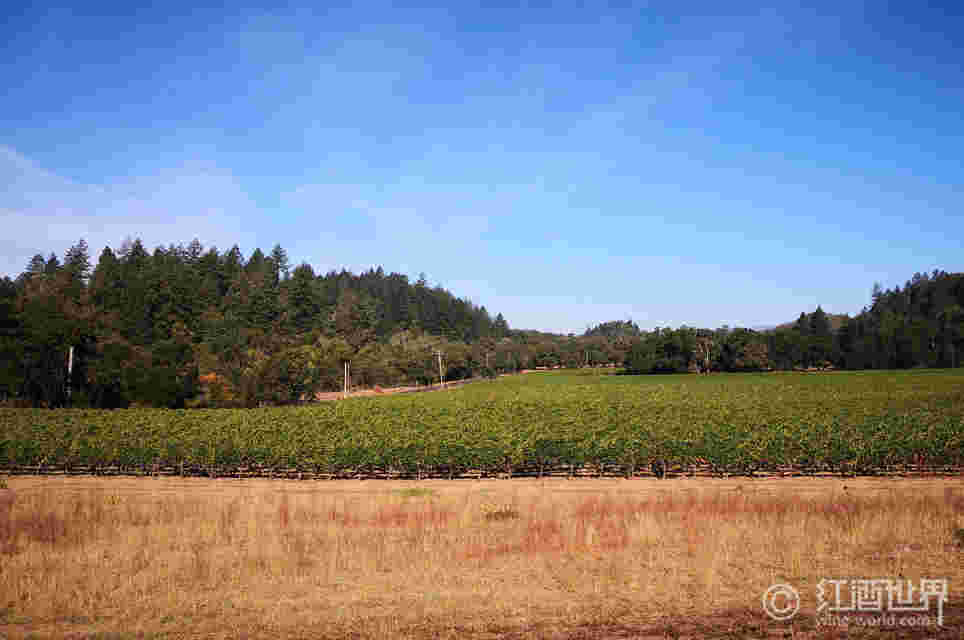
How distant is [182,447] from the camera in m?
33.8

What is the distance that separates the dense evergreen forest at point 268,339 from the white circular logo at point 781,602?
69.3m

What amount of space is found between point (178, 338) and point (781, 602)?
7674 cm

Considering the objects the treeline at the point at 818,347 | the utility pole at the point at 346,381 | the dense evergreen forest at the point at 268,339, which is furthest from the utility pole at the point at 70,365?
the treeline at the point at 818,347

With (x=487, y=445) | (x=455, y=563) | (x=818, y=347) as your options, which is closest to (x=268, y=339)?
(x=487, y=445)

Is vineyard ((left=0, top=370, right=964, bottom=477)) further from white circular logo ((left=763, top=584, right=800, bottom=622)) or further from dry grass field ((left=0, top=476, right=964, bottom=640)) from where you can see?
white circular logo ((left=763, top=584, right=800, bottom=622))

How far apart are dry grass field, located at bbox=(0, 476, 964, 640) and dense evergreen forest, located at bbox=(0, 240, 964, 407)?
55.3 metres

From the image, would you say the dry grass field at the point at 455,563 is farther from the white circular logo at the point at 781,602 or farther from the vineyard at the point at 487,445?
the vineyard at the point at 487,445

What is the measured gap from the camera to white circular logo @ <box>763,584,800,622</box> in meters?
8.71

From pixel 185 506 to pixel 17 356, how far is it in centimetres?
6204

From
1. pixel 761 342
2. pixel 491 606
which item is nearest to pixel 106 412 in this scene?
pixel 491 606

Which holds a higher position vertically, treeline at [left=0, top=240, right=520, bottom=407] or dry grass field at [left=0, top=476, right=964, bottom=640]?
treeline at [left=0, top=240, right=520, bottom=407]

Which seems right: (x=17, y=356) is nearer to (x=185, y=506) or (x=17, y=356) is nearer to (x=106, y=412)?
(x=106, y=412)

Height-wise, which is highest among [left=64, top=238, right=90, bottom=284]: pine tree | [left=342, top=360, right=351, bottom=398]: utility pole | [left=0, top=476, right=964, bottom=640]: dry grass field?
[left=64, top=238, right=90, bottom=284]: pine tree

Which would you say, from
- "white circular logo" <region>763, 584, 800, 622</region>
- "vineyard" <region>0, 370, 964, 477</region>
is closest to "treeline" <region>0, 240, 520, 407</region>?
"vineyard" <region>0, 370, 964, 477</region>
